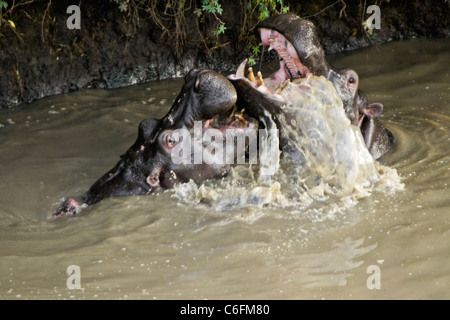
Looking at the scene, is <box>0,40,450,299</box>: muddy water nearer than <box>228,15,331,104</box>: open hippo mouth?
Yes

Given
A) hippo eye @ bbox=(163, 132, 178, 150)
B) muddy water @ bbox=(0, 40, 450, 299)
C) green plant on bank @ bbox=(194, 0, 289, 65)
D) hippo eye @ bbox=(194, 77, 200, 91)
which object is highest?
green plant on bank @ bbox=(194, 0, 289, 65)

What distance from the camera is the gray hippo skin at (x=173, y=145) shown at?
200 inches

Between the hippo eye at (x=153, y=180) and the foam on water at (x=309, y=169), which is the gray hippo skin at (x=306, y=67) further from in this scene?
the hippo eye at (x=153, y=180)

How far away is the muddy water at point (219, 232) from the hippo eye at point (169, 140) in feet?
0.99

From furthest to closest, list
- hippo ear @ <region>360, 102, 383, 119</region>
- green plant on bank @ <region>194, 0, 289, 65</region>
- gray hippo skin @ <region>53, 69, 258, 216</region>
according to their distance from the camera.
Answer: green plant on bank @ <region>194, 0, 289, 65</region> → hippo ear @ <region>360, 102, 383, 119</region> → gray hippo skin @ <region>53, 69, 258, 216</region>

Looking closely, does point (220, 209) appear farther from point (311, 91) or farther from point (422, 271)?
point (422, 271)

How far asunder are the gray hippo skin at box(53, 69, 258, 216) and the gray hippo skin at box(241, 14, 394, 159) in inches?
10.9

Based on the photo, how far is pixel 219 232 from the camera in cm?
463

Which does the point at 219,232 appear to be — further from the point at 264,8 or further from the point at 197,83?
the point at 264,8

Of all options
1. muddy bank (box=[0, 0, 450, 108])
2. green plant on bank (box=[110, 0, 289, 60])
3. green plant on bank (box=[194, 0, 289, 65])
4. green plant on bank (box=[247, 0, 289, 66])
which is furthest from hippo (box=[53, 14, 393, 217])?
muddy bank (box=[0, 0, 450, 108])

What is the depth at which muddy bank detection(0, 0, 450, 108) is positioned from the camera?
302 inches

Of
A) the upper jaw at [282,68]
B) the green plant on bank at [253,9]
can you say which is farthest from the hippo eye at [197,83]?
the green plant on bank at [253,9]

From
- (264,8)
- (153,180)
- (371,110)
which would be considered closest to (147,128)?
(153,180)

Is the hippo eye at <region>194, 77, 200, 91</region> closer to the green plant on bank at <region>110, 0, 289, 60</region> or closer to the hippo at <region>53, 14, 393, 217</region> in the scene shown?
the hippo at <region>53, 14, 393, 217</region>
